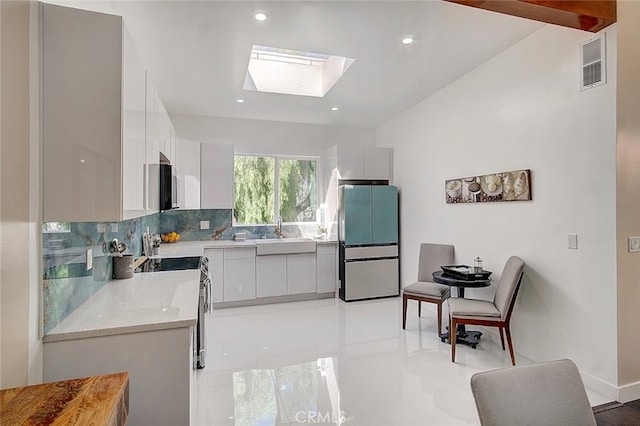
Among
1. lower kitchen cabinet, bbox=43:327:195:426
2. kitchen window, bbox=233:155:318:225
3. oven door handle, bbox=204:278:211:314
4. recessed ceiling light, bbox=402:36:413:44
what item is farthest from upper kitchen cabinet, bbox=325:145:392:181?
lower kitchen cabinet, bbox=43:327:195:426

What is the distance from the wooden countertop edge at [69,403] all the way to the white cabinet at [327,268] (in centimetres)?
391

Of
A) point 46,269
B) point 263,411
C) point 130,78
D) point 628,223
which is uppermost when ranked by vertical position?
point 130,78

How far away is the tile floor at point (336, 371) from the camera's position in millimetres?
2334

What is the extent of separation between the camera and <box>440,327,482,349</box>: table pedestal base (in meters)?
3.39

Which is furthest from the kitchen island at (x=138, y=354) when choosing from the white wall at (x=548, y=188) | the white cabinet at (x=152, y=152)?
the white wall at (x=548, y=188)

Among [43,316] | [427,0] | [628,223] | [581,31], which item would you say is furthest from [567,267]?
[43,316]

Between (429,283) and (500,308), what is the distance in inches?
39.7

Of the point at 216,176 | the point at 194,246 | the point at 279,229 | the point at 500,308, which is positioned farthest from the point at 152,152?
the point at 279,229

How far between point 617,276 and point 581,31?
6.08ft

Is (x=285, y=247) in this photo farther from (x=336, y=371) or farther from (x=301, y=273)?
(x=336, y=371)

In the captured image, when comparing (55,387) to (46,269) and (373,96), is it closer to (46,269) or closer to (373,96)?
(46,269)

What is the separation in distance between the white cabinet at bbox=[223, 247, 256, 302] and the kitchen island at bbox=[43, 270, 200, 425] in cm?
290

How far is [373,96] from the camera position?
14.4 ft

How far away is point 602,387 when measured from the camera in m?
2.52
